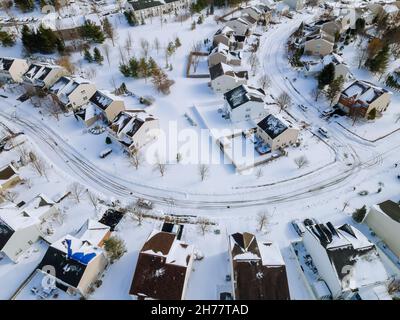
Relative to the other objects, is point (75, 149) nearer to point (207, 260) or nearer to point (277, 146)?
point (207, 260)

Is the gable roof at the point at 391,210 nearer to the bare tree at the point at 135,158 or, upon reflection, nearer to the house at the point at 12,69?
the bare tree at the point at 135,158

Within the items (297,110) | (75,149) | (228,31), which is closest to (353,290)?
(297,110)

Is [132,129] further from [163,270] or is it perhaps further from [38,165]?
[163,270]

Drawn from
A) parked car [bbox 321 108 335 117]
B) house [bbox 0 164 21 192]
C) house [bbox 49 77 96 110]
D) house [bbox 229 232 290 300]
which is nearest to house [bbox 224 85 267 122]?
parked car [bbox 321 108 335 117]

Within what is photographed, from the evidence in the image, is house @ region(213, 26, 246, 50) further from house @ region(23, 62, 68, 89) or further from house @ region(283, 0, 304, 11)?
house @ region(23, 62, 68, 89)

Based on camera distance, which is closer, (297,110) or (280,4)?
(297,110)

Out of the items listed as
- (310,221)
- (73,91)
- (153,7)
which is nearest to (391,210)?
(310,221)
